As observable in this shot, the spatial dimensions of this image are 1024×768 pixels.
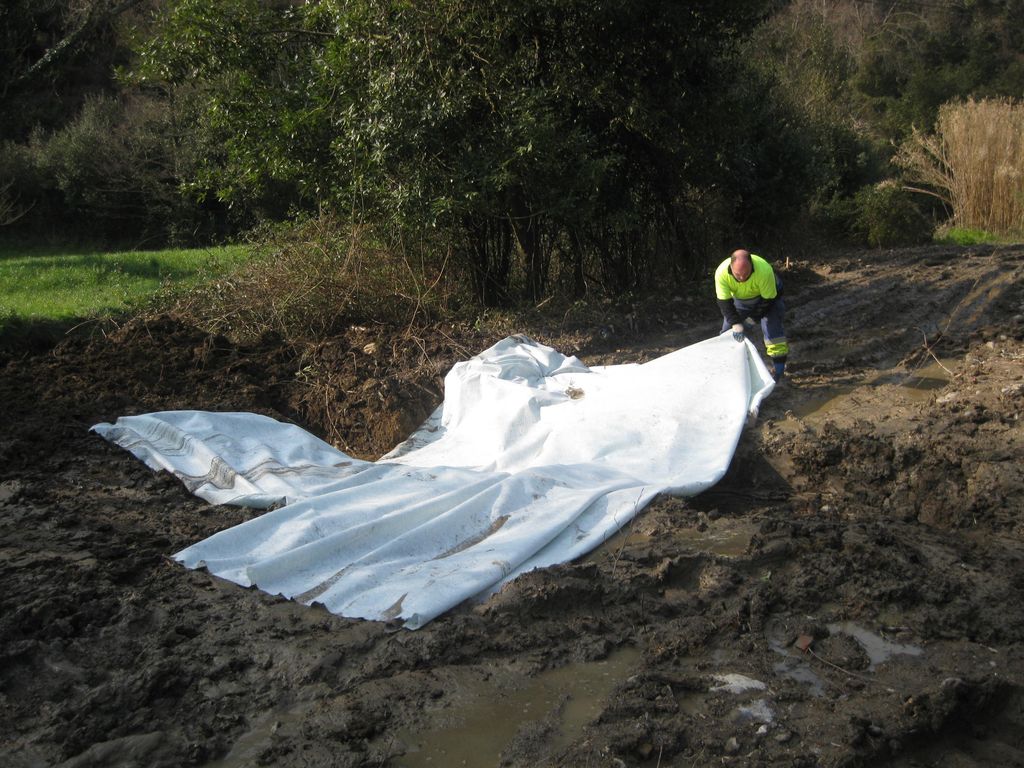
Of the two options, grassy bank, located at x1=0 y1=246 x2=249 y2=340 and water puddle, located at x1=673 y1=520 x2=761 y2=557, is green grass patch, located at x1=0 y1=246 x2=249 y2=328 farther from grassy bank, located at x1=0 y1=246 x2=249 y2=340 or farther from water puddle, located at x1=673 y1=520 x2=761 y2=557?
water puddle, located at x1=673 y1=520 x2=761 y2=557

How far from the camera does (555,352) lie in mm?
8750

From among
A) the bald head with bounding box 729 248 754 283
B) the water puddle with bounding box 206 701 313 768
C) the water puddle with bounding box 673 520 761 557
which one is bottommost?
the water puddle with bounding box 673 520 761 557

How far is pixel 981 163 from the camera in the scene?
1888 centimetres

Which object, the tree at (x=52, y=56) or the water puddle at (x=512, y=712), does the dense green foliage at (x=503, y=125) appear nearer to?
the tree at (x=52, y=56)

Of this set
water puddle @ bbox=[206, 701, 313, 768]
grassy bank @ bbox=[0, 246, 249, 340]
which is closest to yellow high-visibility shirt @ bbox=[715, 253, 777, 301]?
water puddle @ bbox=[206, 701, 313, 768]

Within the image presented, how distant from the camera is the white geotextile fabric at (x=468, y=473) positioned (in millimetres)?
4969

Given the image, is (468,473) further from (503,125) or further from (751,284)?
(503,125)

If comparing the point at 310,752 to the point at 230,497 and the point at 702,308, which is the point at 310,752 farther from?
the point at 702,308

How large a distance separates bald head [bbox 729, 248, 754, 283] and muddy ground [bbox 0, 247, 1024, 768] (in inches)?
43.6

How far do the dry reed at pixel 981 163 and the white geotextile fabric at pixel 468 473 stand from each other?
14410mm

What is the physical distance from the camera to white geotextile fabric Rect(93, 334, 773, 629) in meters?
4.97

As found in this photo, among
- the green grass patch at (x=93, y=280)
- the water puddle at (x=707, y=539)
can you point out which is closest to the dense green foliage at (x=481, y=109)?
the green grass patch at (x=93, y=280)

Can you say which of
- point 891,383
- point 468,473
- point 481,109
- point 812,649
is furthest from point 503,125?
point 812,649

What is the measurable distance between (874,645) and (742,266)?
4.24 m
